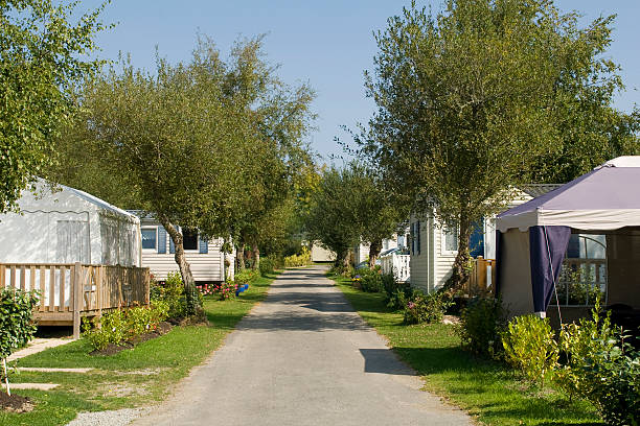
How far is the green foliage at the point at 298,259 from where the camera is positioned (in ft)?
255

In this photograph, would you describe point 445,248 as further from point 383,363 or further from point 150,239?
point 150,239

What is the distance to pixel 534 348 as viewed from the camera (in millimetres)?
8938

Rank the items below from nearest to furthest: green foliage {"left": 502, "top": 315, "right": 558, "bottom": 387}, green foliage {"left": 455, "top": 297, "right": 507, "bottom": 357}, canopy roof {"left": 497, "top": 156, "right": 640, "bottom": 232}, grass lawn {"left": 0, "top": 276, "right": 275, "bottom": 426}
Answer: grass lawn {"left": 0, "top": 276, "right": 275, "bottom": 426} < green foliage {"left": 502, "top": 315, "right": 558, "bottom": 387} < canopy roof {"left": 497, "top": 156, "right": 640, "bottom": 232} < green foliage {"left": 455, "top": 297, "right": 507, "bottom": 357}

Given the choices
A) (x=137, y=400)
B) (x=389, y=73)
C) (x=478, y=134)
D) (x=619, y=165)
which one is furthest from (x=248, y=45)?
(x=137, y=400)

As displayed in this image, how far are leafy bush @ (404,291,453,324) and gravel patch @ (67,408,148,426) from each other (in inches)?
404

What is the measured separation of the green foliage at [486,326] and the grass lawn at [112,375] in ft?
15.2

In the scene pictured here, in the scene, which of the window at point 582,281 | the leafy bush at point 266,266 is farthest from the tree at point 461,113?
the leafy bush at point 266,266

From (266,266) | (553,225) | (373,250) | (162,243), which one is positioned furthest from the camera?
(266,266)

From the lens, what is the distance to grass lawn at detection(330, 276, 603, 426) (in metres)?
7.32

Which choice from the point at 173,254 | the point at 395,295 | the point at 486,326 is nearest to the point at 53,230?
the point at 395,295

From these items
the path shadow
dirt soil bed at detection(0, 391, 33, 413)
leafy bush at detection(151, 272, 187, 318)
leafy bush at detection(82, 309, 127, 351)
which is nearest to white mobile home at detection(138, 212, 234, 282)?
leafy bush at detection(151, 272, 187, 318)

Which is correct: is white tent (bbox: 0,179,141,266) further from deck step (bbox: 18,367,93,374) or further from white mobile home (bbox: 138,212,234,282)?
white mobile home (bbox: 138,212,234,282)

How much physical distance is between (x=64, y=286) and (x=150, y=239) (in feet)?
49.0

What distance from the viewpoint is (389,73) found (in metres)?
16.8
